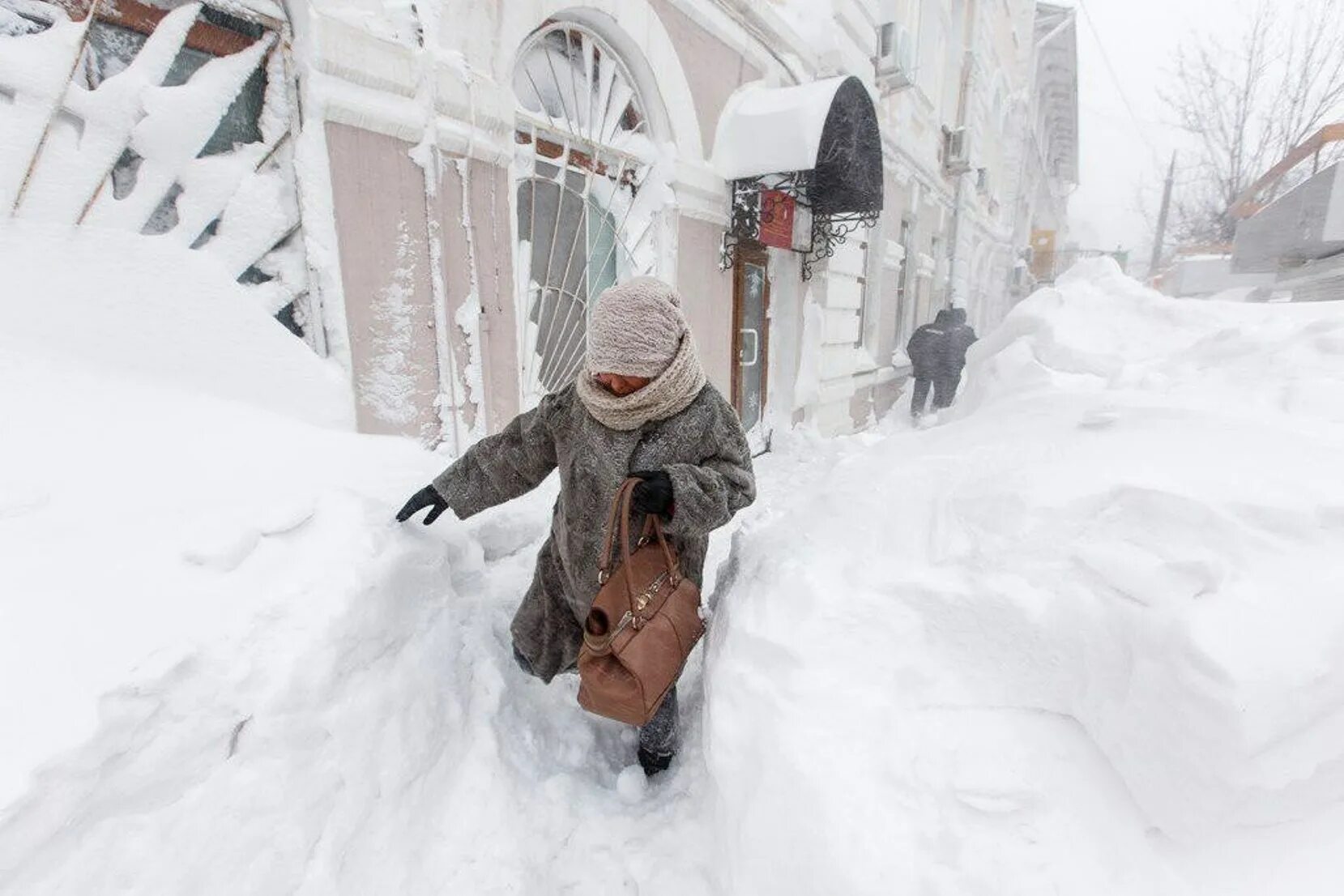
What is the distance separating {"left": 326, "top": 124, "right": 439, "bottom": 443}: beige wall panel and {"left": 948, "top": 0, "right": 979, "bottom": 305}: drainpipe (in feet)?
37.4

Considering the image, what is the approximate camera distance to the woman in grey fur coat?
58.6 inches

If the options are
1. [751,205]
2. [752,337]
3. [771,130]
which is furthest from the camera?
[752,337]

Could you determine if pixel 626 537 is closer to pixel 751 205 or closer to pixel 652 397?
pixel 652 397

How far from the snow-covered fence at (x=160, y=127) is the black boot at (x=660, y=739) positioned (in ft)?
6.44

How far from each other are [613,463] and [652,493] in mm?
185

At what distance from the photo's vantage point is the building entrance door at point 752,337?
5.61 m

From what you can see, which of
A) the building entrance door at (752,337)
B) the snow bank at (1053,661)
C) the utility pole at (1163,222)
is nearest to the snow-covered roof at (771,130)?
the building entrance door at (752,337)

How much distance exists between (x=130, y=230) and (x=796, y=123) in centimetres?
421

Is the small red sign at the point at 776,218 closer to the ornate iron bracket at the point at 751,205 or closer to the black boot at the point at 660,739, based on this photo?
the ornate iron bracket at the point at 751,205

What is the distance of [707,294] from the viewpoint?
5.08 metres

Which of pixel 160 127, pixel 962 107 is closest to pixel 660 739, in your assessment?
pixel 160 127

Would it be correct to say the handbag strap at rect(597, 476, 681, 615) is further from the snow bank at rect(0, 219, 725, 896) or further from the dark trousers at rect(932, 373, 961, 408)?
the dark trousers at rect(932, 373, 961, 408)

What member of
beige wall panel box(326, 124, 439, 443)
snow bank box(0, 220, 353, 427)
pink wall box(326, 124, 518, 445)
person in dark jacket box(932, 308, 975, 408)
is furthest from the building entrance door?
snow bank box(0, 220, 353, 427)

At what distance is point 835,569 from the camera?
157cm
